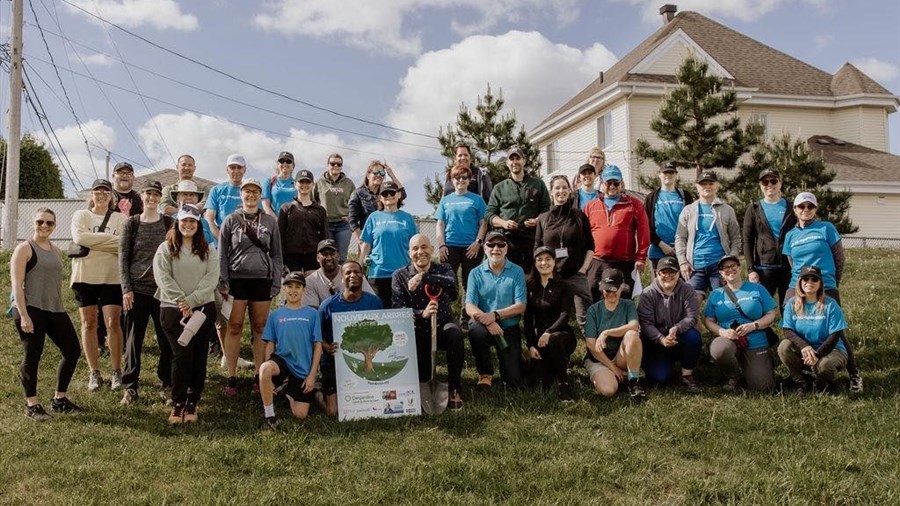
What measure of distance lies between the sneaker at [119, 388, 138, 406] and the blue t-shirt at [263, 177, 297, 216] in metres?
2.85

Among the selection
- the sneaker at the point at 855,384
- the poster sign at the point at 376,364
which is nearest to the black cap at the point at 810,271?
the sneaker at the point at 855,384

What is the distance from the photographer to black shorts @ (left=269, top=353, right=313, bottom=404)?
668 cm

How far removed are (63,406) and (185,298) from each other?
1678mm

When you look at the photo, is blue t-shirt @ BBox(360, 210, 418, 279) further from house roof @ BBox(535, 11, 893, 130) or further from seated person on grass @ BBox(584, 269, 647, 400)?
house roof @ BBox(535, 11, 893, 130)

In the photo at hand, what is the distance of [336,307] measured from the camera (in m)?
7.10

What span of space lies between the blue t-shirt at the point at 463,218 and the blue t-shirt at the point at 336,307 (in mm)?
1705

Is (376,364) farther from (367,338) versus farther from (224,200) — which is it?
(224,200)

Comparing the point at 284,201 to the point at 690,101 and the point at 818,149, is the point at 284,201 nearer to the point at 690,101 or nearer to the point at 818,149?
the point at 690,101

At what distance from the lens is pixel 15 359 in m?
8.73

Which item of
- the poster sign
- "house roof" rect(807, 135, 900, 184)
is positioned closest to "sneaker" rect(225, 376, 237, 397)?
the poster sign

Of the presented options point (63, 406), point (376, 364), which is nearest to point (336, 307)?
point (376, 364)

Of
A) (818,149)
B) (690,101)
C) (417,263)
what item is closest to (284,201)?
(417,263)

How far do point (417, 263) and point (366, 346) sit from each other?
3.39 feet

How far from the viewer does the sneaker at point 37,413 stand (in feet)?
20.9
